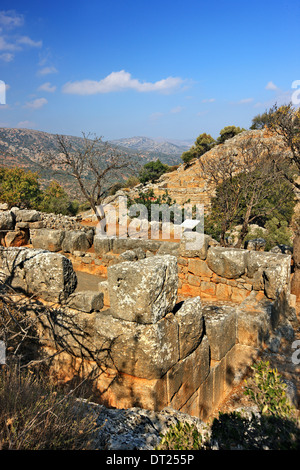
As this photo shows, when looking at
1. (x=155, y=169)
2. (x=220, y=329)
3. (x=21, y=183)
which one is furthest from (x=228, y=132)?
(x=220, y=329)

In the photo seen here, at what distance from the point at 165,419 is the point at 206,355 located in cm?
138

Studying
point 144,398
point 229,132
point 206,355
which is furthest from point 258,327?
point 229,132

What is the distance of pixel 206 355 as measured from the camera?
3.94 meters

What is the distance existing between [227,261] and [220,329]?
2737 mm

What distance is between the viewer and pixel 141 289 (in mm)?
3025

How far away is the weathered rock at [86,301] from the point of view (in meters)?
3.67

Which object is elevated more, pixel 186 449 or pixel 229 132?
pixel 229 132

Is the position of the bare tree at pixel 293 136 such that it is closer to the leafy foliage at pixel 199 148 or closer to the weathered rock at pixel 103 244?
the weathered rock at pixel 103 244

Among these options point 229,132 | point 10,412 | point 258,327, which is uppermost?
point 229,132

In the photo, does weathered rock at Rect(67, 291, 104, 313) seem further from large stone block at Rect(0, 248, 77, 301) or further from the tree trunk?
the tree trunk

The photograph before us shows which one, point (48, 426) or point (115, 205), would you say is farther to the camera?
point (115, 205)

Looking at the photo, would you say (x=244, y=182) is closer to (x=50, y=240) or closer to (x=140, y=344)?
(x=50, y=240)

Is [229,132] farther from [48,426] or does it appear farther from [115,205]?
[48,426]

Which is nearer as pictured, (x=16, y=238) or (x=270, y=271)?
(x=270, y=271)
